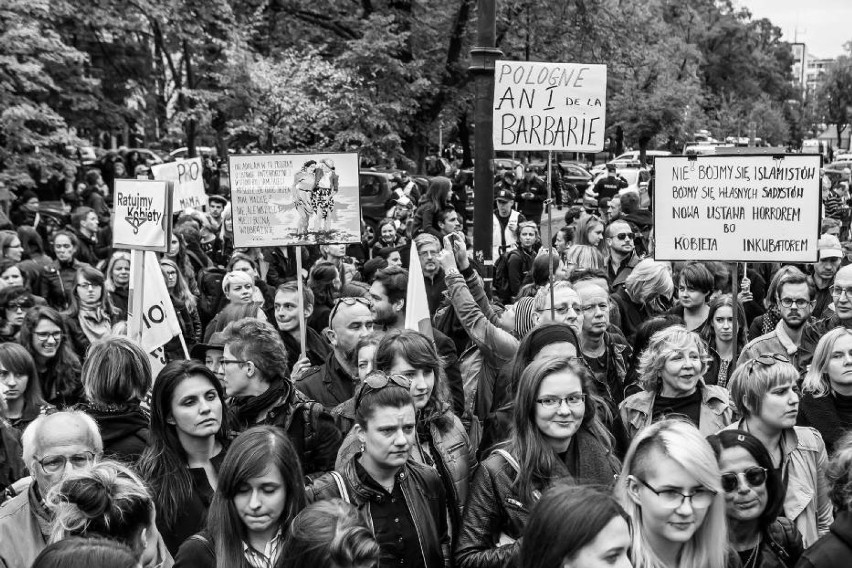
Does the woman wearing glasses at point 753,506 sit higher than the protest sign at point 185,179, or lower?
lower

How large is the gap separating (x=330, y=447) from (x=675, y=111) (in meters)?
41.8

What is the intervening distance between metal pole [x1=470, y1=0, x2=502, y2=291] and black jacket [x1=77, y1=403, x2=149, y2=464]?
4.54 meters

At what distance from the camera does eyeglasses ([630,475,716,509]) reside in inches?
140

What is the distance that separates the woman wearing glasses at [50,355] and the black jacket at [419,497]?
11.2 ft

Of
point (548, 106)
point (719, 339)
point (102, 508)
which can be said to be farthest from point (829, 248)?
point (102, 508)

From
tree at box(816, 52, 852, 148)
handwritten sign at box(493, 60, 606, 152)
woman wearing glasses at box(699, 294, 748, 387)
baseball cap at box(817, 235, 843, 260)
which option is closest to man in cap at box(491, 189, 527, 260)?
baseball cap at box(817, 235, 843, 260)

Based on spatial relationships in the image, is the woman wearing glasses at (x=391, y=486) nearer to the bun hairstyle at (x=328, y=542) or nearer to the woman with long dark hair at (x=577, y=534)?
the bun hairstyle at (x=328, y=542)

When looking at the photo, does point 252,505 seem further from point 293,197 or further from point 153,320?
point 293,197

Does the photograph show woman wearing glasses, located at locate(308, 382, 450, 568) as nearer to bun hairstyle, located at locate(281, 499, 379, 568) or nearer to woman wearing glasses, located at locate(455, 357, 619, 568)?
woman wearing glasses, located at locate(455, 357, 619, 568)

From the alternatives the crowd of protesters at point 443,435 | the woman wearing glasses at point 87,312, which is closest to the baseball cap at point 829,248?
the crowd of protesters at point 443,435

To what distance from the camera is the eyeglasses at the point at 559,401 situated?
4.18 meters

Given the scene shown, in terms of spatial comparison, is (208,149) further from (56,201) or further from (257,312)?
(257,312)

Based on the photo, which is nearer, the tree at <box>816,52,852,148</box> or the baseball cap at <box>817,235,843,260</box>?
the baseball cap at <box>817,235,843,260</box>

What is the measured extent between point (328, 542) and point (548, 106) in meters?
5.26
